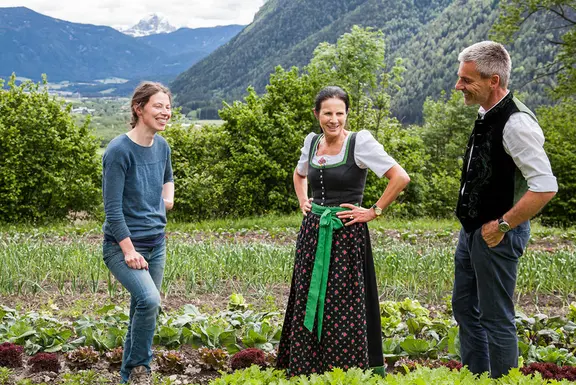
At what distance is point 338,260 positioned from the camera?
126 inches

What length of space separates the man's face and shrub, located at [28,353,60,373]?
9.44 feet

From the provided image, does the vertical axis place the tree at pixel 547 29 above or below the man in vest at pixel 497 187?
above

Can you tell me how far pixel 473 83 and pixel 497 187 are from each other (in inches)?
20.4

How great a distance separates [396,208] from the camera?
652 inches

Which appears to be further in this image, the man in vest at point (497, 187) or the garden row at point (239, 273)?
the garden row at point (239, 273)

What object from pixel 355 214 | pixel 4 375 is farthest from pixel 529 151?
pixel 4 375

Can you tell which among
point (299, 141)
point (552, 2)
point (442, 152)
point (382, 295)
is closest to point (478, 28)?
point (442, 152)

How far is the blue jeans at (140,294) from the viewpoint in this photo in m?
3.11

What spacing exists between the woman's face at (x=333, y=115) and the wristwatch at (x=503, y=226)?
102 cm

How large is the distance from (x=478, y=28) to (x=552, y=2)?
3303 inches

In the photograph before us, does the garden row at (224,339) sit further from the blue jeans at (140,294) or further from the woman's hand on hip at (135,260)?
the woman's hand on hip at (135,260)

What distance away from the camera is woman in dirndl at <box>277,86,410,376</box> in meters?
3.18

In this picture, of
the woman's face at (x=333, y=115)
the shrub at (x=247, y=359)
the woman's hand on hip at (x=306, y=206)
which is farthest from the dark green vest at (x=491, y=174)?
the shrub at (x=247, y=359)

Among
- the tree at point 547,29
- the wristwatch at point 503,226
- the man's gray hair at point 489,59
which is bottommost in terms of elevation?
the wristwatch at point 503,226
